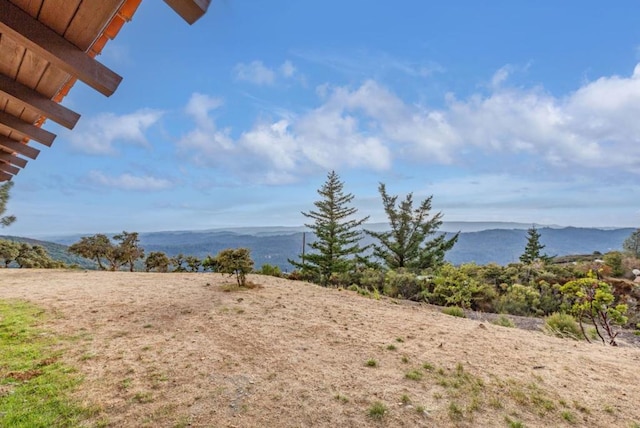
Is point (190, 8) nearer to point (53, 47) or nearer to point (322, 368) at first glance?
point (53, 47)

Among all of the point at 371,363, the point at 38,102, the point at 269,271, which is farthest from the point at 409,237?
the point at 38,102

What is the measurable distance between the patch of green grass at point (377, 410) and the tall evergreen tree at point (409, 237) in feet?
46.3

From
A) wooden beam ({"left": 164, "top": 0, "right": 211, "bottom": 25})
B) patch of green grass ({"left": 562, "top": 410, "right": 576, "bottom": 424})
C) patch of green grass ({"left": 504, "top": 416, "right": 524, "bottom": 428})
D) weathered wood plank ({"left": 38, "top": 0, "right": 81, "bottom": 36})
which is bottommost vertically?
patch of green grass ({"left": 562, "top": 410, "right": 576, "bottom": 424})

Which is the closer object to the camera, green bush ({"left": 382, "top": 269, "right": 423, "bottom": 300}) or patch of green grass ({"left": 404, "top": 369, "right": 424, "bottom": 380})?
patch of green grass ({"left": 404, "top": 369, "right": 424, "bottom": 380})

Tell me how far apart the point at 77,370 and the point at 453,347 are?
13.8ft

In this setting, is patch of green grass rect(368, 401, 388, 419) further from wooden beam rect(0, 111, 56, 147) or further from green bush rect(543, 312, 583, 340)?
green bush rect(543, 312, 583, 340)

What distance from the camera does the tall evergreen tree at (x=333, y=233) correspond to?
14.1m

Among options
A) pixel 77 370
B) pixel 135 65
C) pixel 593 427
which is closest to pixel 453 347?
pixel 593 427

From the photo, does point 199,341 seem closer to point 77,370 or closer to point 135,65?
point 77,370

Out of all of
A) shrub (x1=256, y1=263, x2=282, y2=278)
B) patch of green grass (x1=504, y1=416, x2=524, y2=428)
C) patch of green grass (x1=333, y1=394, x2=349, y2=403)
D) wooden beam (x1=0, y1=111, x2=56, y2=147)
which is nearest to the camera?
wooden beam (x1=0, y1=111, x2=56, y2=147)

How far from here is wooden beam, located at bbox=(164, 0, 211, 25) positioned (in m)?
0.98

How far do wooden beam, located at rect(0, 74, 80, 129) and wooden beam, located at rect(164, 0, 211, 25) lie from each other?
1.35 meters

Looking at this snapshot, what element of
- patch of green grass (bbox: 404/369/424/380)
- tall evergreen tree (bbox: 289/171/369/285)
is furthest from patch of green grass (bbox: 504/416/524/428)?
tall evergreen tree (bbox: 289/171/369/285)

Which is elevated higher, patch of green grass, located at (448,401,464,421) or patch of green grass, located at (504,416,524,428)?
patch of green grass, located at (448,401,464,421)
